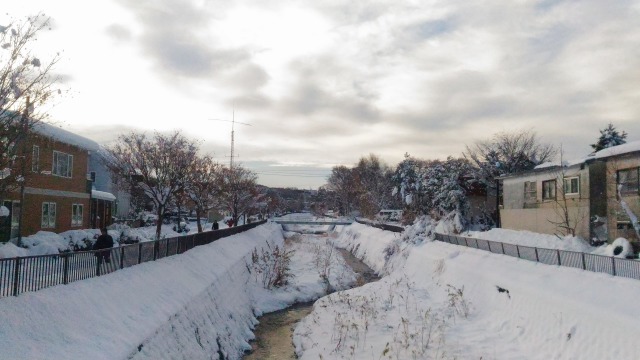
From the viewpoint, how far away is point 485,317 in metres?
15.5

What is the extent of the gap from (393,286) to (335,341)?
791 centimetres

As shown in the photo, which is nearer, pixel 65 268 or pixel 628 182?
pixel 65 268

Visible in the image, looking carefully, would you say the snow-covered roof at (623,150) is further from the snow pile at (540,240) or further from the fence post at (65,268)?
the fence post at (65,268)

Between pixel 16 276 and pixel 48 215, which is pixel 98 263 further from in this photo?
pixel 48 215

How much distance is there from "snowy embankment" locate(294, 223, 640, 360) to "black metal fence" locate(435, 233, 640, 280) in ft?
1.27

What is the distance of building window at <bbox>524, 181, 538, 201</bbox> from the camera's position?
32969mm

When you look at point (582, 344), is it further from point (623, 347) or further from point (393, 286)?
point (393, 286)

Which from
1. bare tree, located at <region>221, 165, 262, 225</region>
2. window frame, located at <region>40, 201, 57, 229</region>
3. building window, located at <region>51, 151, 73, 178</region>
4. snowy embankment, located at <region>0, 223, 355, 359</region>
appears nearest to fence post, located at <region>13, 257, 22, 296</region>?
snowy embankment, located at <region>0, 223, 355, 359</region>

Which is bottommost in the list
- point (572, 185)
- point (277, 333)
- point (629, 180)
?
point (277, 333)

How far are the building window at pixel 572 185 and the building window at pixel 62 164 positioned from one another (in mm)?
28726

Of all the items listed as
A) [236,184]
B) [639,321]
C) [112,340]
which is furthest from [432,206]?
[112,340]

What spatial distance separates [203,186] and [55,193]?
1246 centimetres

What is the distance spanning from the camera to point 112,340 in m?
9.09

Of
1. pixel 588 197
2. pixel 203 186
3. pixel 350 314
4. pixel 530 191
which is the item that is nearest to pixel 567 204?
pixel 588 197
